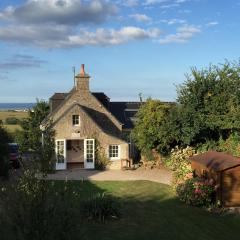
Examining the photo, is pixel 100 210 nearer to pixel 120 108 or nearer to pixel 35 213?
pixel 35 213

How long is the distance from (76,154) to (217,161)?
1607 cm

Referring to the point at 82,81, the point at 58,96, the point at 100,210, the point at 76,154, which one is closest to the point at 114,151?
the point at 76,154

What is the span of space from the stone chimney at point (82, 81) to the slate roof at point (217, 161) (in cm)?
1367

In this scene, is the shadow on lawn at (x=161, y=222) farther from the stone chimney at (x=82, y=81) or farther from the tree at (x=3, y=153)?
the stone chimney at (x=82, y=81)

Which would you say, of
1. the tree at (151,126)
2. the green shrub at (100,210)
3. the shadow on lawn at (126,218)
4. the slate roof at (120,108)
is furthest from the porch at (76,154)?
the green shrub at (100,210)

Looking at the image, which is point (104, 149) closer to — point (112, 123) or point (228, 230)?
point (112, 123)

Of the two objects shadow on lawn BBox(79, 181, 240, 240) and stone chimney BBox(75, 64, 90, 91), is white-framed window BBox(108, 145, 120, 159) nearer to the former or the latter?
stone chimney BBox(75, 64, 90, 91)

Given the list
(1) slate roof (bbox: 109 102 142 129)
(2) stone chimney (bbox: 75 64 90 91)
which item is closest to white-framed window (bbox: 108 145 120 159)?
(2) stone chimney (bbox: 75 64 90 91)

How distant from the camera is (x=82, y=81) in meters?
35.2

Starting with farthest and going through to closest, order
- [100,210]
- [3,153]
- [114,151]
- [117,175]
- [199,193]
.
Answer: [114,151]
[117,175]
[3,153]
[199,193]
[100,210]

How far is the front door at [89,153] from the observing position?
33938 millimetres

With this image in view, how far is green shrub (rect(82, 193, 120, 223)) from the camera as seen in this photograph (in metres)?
16.1

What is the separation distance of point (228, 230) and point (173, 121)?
15.2 m

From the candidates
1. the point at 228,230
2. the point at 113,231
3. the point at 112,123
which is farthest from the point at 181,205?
the point at 112,123
